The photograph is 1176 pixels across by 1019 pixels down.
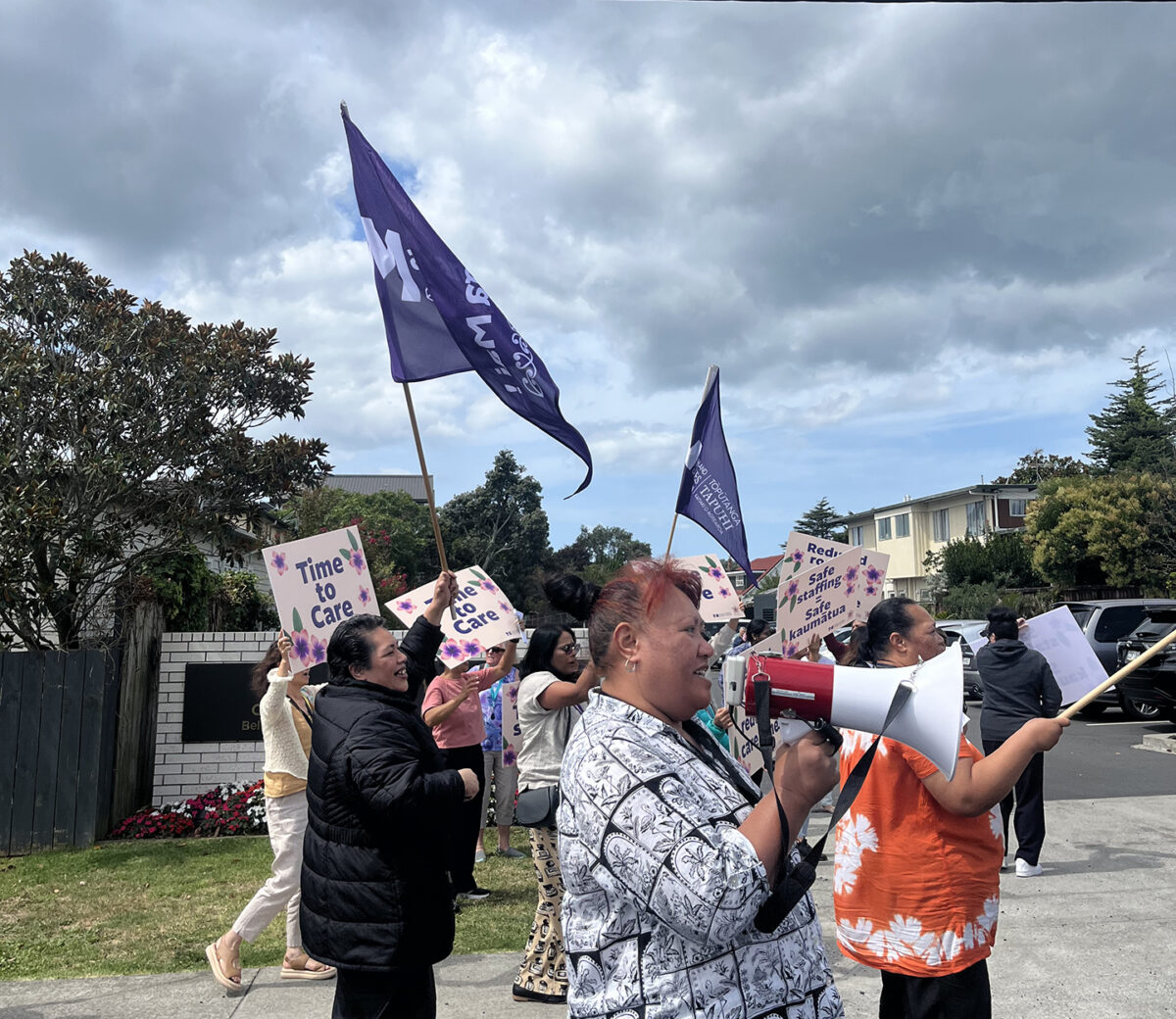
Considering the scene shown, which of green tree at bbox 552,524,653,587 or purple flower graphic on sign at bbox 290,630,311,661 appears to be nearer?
purple flower graphic on sign at bbox 290,630,311,661

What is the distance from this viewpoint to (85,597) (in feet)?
28.9

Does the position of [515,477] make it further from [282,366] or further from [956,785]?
[956,785]

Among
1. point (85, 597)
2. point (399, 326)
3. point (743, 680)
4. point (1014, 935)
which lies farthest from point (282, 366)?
point (743, 680)

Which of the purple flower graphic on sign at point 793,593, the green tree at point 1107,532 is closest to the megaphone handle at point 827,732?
the purple flower graphic on sign at point 793,593

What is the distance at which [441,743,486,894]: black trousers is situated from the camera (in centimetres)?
342

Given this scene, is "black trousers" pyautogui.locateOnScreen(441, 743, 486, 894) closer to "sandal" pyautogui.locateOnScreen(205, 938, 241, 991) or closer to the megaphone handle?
"sandal" pyautogui.locateOnScreen(205, 938, 241, 991)

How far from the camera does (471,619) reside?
6320mm

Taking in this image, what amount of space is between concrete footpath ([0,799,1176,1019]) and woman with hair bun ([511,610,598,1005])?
132mm

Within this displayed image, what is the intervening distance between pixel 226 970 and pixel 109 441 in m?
5.34

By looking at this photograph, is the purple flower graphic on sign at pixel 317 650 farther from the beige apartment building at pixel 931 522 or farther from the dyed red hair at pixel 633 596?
the beige apartment building at pixel 931 522

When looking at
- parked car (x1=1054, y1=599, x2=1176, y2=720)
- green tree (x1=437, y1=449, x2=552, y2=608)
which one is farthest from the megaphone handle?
green tree (x1=437, y1=449, x2=552, y2=608)

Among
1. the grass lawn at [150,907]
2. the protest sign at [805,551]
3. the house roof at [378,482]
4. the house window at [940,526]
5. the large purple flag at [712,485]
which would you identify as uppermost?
the house roof at [378,482]

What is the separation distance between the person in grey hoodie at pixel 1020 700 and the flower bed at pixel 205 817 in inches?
237

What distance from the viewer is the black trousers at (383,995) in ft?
10.2
